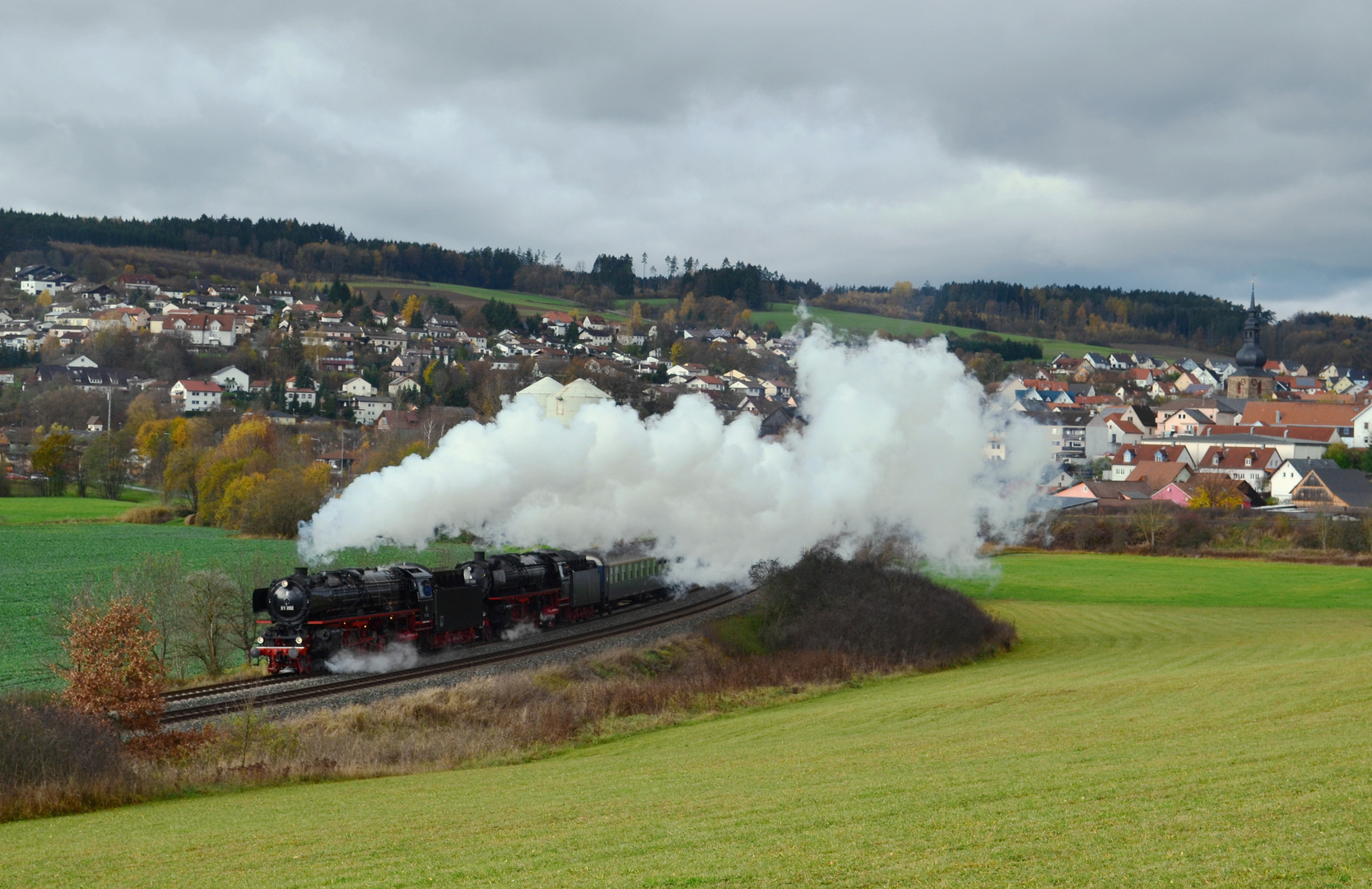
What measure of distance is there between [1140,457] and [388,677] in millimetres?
102703

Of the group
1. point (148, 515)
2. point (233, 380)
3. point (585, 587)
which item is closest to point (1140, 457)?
point (585, 587)

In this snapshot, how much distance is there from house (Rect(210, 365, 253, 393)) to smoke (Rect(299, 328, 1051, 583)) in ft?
449

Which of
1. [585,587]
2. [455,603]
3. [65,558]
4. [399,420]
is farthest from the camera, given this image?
[399,420]

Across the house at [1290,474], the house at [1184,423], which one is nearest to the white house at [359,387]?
the house at [1184,423]

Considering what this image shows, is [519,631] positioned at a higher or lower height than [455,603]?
lower

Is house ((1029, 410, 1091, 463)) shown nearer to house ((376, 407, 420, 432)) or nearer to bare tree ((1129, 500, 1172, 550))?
bare tree ((1129, 500, 1172, 550))

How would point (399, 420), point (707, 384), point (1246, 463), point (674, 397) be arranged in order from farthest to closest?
point (707, 384), point (399, 420), point (1246, 463), point (674, 397)

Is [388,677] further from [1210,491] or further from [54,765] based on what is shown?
[1210,491]

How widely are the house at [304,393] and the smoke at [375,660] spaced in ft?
413

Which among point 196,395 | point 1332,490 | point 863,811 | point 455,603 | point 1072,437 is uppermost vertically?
point 863,811

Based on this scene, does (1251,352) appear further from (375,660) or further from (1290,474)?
(375,660)

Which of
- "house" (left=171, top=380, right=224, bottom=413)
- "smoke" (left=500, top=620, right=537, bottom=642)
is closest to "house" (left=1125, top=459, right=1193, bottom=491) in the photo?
"smoke" (left=500, top=620, right=537, bottom=642)

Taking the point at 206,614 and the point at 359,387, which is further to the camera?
the point at 359,387

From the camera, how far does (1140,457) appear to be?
12044 cm
